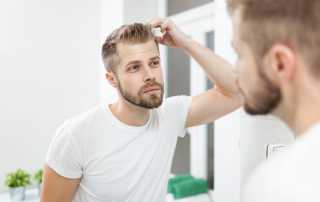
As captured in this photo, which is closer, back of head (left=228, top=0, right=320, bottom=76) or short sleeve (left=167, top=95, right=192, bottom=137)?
back of head (left=228, top=0, right=320, bottom=76)

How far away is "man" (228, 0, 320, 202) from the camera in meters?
0.43

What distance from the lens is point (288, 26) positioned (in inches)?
19.4

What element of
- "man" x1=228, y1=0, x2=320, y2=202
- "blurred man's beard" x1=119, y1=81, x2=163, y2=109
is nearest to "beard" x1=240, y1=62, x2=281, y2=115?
"man" x1=228, y1=0, x2=320, y2=202

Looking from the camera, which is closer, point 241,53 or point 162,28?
point 241,53

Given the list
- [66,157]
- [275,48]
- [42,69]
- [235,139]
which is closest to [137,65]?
[66,157]

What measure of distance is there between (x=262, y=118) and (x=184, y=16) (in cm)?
113

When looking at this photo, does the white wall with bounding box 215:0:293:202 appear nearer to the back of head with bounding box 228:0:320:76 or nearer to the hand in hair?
the hand in hair

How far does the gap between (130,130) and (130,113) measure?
6 centimetres

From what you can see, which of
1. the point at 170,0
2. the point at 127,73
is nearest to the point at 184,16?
the point at 170,0

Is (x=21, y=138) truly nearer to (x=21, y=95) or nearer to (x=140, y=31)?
(x=21, y=95)

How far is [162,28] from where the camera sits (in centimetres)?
118

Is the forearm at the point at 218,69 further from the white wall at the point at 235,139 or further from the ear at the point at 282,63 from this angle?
the ear at the point at 282,63

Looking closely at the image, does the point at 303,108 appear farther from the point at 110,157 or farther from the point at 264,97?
the point at 110,157

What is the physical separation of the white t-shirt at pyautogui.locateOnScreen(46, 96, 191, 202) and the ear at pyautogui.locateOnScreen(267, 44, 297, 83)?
68cm
